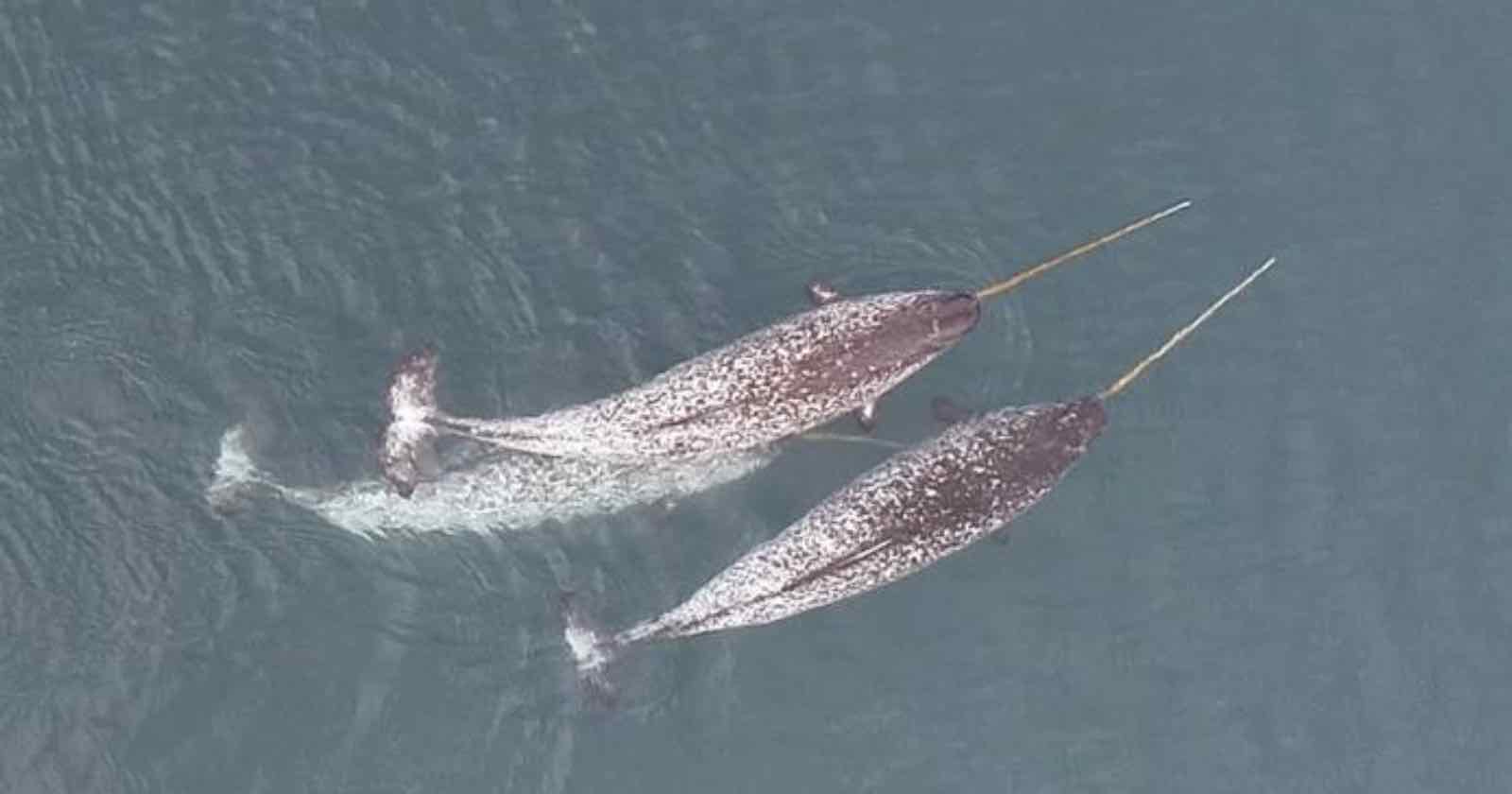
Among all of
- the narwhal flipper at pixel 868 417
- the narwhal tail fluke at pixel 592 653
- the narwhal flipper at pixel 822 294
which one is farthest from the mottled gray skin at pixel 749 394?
the narwhal tail fluke at pixel 592 653

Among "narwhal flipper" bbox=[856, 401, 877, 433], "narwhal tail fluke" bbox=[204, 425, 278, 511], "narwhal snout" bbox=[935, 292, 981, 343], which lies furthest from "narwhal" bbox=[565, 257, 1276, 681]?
"narwhal tail fluke" bbox=[204, 425, 278, 511]

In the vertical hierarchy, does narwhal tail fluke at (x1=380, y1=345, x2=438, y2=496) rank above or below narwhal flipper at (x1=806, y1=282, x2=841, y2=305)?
below

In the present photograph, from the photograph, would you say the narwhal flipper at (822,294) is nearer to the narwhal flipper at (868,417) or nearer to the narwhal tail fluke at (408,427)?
the narwhal flipper at (868,417)

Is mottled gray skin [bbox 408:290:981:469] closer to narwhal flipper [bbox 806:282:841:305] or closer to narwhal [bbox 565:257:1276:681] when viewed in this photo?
narwhal flipper [bbox 806:282:841:305]

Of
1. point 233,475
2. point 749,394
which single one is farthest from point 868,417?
point 233,475

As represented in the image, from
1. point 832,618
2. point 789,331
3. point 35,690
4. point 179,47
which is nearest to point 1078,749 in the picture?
point 832,618

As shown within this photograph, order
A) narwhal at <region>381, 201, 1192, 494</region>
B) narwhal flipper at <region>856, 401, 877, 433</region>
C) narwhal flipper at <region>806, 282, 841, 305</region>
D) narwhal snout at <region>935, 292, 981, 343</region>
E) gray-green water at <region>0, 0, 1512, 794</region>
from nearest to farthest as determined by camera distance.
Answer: gray-green water at <region>0, 0, 1512, 794</region> → narwhal at <region>381, 201, 1192, 494</region> → narwhal snout at <region>935, 292, 981, 343</region> → narwhal flipper at <region>856, 401, 877, 433</region> → narwhal flipper at <region>806, 282, 841, 305</region>
